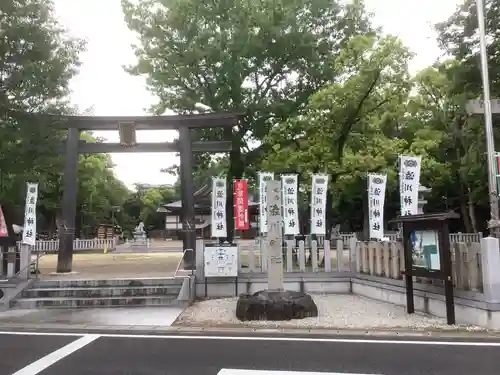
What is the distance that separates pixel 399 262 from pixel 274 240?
3178 mm

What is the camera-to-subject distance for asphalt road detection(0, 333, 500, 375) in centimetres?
579

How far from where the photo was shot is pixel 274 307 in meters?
9.24

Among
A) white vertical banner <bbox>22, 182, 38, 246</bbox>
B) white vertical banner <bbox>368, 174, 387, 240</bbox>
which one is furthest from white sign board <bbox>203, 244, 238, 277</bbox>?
white vertical banner <bbox>22, 182, 38, 246</bbox>

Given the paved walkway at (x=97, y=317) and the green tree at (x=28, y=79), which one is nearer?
the paved walkway at (x=97, y=317)

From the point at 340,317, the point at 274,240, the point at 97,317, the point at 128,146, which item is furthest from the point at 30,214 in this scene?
the point at 340,317

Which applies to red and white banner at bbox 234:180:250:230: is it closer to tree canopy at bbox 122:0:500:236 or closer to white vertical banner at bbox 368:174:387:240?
tree canopy at bbox 122:0:500:236

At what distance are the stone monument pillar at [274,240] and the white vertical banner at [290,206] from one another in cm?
577

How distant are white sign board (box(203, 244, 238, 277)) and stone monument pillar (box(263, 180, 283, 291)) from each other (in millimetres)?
2239

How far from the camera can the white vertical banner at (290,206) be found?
15.7 metres

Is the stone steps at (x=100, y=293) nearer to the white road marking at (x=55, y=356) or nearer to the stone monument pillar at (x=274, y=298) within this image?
the stone monument pillar at (x=274, y=298)

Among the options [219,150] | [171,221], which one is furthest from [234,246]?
[171,221]

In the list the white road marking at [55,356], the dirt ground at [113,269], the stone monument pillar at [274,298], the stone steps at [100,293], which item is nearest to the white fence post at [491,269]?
the stone monument pillar at [274,298]

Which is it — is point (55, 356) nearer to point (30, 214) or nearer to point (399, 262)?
point (399, 262)

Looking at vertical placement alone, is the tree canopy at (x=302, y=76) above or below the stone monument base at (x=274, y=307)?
above
